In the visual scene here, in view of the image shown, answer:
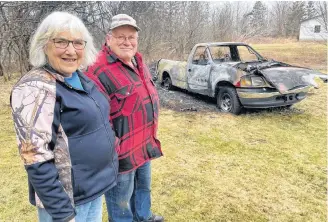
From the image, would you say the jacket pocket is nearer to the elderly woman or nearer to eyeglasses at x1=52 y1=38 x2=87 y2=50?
the elderly woman

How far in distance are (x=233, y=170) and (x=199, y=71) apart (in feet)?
11.8

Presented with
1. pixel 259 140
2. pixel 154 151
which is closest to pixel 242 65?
pixel 259 140

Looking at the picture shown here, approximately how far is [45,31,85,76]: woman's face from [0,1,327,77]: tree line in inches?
297

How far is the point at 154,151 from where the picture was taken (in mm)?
2463

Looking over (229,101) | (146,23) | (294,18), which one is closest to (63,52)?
(229,101)

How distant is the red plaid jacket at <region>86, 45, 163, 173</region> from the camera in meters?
2.16

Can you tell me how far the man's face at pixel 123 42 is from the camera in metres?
2.23

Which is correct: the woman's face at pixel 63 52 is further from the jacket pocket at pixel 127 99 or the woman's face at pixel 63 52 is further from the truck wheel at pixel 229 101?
the truck wheel at pixel 229 101

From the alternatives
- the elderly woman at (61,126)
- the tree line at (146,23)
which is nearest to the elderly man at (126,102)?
the elderly woman at (61,126)

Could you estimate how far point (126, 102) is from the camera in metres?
2.19

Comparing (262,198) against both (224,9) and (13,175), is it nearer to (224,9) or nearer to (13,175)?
(13,175)

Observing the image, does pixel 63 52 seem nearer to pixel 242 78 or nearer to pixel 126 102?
pixel 126 102

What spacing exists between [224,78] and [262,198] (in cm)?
343

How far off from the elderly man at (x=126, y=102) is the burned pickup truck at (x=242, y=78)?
402cm
